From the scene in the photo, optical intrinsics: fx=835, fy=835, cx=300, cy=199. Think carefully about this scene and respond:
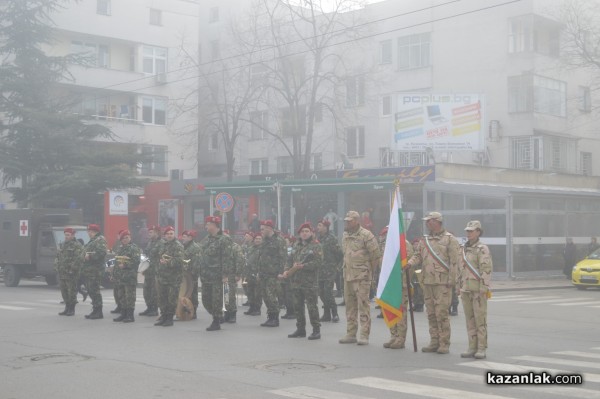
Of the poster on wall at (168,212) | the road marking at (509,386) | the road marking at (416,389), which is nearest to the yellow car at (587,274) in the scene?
the road marking at (509,386)

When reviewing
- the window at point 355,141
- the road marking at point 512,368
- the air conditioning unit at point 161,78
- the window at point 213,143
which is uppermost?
the air conditioning unit at point 161,78

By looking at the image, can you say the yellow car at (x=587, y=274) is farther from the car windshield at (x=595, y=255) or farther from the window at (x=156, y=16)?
the window at (x=156, y=16)

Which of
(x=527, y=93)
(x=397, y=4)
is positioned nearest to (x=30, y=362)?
(x=527, y=93)

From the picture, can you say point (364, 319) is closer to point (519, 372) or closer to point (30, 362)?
point (519, 372)

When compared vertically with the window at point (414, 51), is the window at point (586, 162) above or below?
below

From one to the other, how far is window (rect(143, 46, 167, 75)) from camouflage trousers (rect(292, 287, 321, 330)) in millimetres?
40312

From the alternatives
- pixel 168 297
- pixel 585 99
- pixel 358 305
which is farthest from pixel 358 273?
pixel 585 99

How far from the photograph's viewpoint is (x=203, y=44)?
57219mm

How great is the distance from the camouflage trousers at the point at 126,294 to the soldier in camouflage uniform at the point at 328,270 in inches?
144

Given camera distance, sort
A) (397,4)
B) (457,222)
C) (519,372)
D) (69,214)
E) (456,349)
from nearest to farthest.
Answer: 1. (519,372)
2. (456,349)
3. (69,214)
4. (457,222)
5. (397,4)

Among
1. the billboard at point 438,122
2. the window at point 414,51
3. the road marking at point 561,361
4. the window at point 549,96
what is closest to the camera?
the road marking at point 561,361

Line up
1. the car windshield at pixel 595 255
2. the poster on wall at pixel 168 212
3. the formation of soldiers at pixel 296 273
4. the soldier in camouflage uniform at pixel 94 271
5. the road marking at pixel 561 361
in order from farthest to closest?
the poster on wall at pixel 168 212 < the car windshield at pixel 595 255 < the soldier in camouflage uniform at pixel 94 271 < the formation of soldiers at pixel 296 273 < the road marking at pixel 561 361

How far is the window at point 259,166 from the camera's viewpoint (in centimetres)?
5325

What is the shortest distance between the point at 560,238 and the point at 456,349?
2358 cm
